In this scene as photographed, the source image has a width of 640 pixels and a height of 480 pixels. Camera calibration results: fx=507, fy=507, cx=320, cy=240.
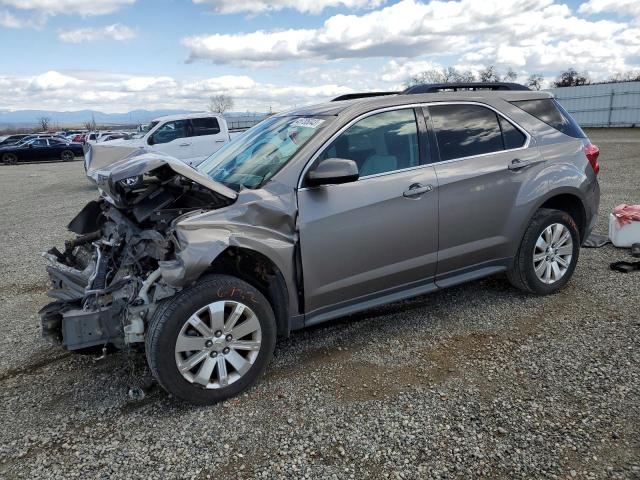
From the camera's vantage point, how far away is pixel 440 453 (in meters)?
2.65

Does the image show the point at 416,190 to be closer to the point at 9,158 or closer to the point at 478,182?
the point at 478,182

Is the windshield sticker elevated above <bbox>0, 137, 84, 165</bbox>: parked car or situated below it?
above

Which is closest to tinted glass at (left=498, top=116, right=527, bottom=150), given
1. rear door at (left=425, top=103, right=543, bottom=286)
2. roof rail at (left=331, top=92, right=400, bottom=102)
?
rear door at (left=425, top=103, right=543, bottom=286)

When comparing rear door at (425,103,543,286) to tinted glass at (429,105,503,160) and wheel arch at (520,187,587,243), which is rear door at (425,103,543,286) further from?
wheel arch at (520,187,587,243)

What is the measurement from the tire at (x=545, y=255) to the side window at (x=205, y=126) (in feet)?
36.9

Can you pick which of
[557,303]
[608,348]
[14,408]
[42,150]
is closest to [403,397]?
[608,348]

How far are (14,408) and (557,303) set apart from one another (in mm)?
4273

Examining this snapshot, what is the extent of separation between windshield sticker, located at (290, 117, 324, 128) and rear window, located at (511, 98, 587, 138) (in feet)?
6.16

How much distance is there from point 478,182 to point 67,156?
30.7 metres

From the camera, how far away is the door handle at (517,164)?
13.6 ft

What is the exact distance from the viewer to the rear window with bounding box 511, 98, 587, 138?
176 inches

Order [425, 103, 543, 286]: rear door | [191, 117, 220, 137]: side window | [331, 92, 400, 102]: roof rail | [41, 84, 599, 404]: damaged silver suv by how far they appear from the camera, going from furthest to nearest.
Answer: [191, 117, 220, 137]: side window
[331, 92, 400, 102]: roof rail
[425, 103, 543, 286]: rear door
[41, 84, 599, 404]: damaged silver suv

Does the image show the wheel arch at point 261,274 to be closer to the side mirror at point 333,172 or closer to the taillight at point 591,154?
the side mirror at point 333,172

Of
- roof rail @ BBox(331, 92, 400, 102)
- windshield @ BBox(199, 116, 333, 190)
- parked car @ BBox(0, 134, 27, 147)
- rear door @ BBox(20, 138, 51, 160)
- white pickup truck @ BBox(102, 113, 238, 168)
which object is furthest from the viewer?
parked car @ BBox(0, 134, 27, 147)
